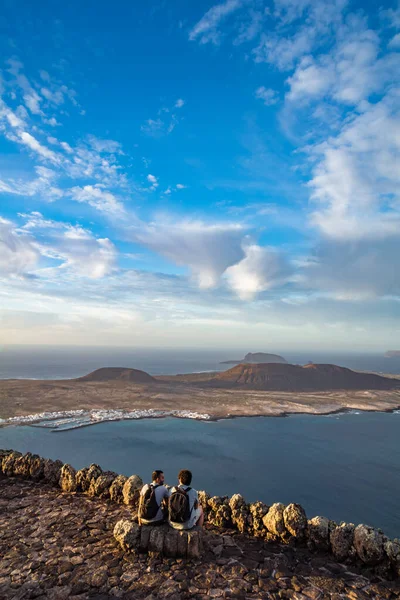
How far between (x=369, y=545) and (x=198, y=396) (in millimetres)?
67767

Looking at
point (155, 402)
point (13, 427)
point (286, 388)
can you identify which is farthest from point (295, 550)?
point (286, 388)

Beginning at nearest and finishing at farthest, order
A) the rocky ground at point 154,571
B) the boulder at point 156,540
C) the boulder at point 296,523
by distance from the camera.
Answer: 1. the rocky ground at point 154,571
2. the boulder at point 156,540
3. the boulder at point 296,523

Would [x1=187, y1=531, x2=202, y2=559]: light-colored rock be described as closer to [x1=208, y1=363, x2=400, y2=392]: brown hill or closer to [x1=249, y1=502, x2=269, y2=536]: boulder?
[x1=249, y1=502, x2=269, y2=536]: boulder

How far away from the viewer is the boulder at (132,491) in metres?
7.96

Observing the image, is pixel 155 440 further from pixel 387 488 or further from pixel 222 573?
pixel 222 573

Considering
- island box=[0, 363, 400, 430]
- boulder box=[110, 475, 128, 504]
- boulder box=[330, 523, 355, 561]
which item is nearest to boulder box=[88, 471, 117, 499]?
boulder box=[110, 475, 128, 504]

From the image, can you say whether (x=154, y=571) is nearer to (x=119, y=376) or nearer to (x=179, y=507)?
(x=179, y=507)

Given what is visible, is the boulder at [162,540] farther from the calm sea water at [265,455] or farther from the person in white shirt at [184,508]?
the calm sea water at [265,455]

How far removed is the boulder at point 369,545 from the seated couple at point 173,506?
9.65 feet

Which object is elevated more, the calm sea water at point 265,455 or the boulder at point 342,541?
the boulder at point 342,541

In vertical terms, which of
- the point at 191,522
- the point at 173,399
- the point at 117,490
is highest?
the point at 191,522

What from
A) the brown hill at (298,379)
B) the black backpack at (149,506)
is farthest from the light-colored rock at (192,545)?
the brown hill at (298,379)

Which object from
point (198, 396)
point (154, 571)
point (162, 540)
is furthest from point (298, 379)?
point (154, 571)

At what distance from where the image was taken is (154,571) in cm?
546
